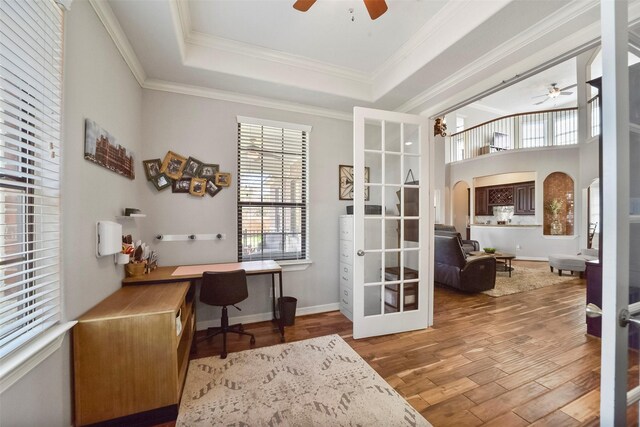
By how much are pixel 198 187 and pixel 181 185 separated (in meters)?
0.18

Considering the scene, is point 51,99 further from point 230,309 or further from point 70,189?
point 230,309

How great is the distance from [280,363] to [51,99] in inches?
94.4

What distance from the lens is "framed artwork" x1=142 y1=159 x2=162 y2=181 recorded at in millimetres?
2740

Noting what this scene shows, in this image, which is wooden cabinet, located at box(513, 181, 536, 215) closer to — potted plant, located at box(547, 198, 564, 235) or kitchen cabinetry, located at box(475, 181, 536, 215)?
kitchen cabinetry, located at box(475, 181, 536, 215)

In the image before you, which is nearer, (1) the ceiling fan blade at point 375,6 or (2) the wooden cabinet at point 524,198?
(1) the ceiling fan blade at point 375,6

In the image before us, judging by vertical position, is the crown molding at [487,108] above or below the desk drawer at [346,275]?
above

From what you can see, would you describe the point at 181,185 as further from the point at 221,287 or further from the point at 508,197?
the point at 508,197

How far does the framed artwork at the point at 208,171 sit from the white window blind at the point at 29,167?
1558 mm

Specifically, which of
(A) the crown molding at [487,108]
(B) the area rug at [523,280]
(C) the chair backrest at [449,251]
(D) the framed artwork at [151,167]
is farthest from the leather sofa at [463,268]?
(A) the crown molding at [487,108]

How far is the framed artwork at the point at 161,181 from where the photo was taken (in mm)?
2775

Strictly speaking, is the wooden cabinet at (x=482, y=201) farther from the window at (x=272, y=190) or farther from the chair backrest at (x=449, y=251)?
the window at (x=272, y=190)

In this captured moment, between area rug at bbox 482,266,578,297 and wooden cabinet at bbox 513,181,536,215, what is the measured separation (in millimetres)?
2711

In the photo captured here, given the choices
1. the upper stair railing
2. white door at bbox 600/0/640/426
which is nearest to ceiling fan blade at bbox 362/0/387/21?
white door at bbox 600/0/640/426

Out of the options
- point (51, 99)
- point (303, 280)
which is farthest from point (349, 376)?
point (51, 99)
